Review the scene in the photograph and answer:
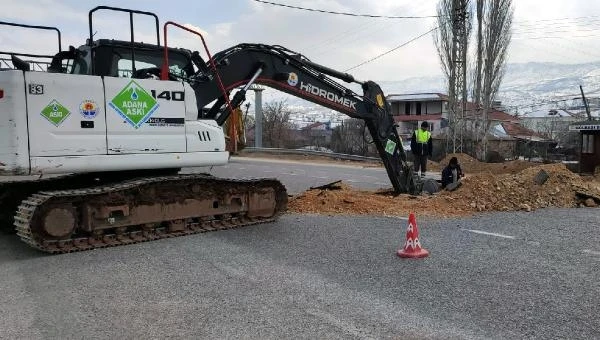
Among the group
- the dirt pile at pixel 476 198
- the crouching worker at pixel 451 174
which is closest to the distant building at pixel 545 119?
the crouching worker at pixel 451 174

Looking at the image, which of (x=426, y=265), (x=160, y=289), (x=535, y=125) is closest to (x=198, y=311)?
(x=160, y=289)

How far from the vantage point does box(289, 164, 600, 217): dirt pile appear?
35.0 ft

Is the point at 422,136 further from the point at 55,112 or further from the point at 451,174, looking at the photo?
the point at 55,112

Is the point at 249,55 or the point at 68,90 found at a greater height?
the point at 249,55

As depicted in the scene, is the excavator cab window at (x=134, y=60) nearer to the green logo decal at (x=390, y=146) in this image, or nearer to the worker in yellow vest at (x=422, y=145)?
the green logo decal at (x=390, y=146)

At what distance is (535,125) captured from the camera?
89688 millimetres

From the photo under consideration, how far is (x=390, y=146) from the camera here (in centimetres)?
1191

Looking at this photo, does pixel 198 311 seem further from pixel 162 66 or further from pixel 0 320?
pixel 162 66

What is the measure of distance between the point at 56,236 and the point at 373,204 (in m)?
5.85

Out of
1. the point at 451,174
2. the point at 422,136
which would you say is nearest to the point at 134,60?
the point at 451,174

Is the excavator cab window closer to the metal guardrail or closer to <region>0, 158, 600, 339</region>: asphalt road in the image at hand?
<region>0, 158, 600, 339</region>: asphalt road

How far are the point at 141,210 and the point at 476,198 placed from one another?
21.4 ft

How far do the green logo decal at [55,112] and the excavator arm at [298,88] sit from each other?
6.71ft

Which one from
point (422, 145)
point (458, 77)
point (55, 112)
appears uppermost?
point (458, 77)
